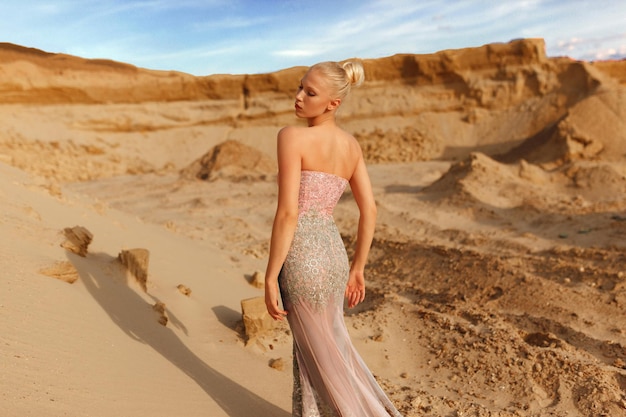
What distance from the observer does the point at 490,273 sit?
6113 mm

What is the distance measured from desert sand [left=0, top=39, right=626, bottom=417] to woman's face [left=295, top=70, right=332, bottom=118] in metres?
1.51

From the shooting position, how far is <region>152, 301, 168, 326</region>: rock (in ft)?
12.8

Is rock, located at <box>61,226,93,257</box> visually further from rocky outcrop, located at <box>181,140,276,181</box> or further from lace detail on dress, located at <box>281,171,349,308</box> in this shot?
rocky outcrop, located at <box>181,140,276,181</box>

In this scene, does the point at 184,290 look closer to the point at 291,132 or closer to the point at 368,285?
the point at 368,285

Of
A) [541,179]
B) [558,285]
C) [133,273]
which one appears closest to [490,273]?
[558,285]

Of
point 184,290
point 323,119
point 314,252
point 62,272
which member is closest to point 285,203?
point 314,252

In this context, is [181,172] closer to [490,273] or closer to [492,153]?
[492,153]

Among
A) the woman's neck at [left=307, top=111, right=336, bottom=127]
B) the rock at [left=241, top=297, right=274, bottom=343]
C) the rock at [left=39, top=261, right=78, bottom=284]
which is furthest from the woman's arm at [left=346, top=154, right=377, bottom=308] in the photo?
the rock at [left=39, top=261, right=78, bottom=284]

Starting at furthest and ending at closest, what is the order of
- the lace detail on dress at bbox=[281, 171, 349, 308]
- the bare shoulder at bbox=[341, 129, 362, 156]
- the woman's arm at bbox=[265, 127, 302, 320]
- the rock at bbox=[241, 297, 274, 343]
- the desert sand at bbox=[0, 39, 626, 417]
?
1. the rock at bbox=[241, 297, 274, 343]
2. the desert sand at bbox=[0, 39, 626, 417]
3. the bare shoulder at bbox=[341, 129, 362, 156]
4. the lace detail on dress at bbox=[281, 171, 349, 308]
5. the woman's arm at bbox=[265, 127, 302, 320]

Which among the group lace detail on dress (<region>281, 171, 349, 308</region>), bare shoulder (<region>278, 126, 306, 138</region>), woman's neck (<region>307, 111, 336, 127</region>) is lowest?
lace detail on dress (<region>281, 171, 349, 308</region>)

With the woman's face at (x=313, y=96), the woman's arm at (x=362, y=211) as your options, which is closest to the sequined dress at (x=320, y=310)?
the woman's arm at (x=362, y=211)

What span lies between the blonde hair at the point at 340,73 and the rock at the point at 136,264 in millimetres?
2656

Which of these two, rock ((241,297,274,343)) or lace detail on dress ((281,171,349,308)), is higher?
lace detail on dress ((281,171,349,308))

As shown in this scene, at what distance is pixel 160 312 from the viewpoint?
4027 millimetres
